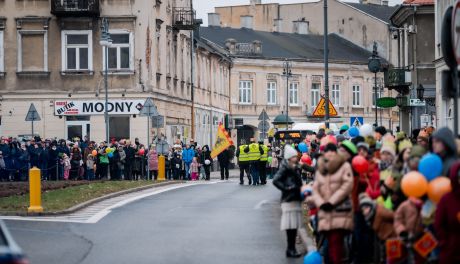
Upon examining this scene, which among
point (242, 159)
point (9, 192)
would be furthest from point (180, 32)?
point (9, 192)

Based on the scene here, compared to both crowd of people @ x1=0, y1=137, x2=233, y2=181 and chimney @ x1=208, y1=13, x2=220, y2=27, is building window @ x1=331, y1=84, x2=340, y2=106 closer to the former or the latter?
chimney @ x1=208, y1=13, x2=220, y2=27

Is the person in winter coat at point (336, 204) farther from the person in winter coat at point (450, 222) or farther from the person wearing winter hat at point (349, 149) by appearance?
the person in winter coat at point (450, 222)

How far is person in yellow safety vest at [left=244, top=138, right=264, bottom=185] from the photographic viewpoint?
43188 mm

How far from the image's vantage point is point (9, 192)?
33250 mm

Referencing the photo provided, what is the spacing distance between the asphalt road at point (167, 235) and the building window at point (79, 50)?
2467 cm

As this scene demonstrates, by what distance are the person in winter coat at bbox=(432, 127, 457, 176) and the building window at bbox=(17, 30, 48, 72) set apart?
4325 cm

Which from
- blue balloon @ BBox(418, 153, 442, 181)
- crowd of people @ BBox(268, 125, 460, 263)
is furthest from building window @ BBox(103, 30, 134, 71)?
blue balloon @ BBox(418, 153, 442, 181)

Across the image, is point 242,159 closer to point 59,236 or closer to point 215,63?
point 59,236

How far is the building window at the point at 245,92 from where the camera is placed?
92000 millimetres

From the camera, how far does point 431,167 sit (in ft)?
38.9

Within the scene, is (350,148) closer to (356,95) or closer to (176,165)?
(176,165)

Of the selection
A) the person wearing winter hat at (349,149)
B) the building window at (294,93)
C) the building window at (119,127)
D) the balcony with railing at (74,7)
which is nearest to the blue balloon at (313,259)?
the person wearing winter hat at (349,149)

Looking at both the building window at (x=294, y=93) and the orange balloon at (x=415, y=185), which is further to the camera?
the building window at (x=294, y=93)

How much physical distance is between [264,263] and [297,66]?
261ft
